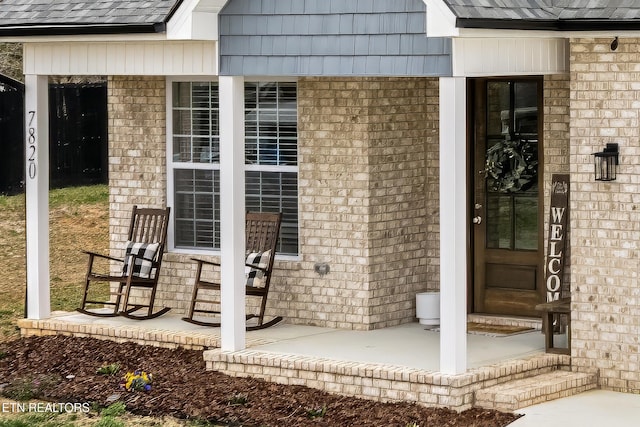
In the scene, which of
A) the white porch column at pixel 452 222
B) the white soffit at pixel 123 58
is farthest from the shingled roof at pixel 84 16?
the white porch column at pixel 452 222

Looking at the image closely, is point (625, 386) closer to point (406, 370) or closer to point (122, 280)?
point (406, 370)

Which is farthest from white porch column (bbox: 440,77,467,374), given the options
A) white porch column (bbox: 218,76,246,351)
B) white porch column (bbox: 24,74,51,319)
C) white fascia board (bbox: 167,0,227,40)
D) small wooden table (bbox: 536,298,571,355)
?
white porch column (bbox: 24,74,51,319)

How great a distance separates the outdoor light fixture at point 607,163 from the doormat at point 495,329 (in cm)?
194

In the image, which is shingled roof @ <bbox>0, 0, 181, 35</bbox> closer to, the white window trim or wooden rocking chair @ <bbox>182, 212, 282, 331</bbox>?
the white window trim

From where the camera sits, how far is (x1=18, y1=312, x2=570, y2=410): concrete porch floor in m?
11.1

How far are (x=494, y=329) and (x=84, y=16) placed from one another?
4.53 meters

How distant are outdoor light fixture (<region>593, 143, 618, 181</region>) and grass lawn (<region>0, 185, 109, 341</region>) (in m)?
6.46

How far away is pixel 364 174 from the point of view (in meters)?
13.1

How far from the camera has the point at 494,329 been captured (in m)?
13.1

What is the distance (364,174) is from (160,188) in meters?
2.28

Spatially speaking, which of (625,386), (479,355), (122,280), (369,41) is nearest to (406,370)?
(479,355)

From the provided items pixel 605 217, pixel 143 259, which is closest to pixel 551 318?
pixel 605 217

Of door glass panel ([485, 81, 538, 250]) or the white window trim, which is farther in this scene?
the white window trim

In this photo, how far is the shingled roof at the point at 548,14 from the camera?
10617 millimetres
